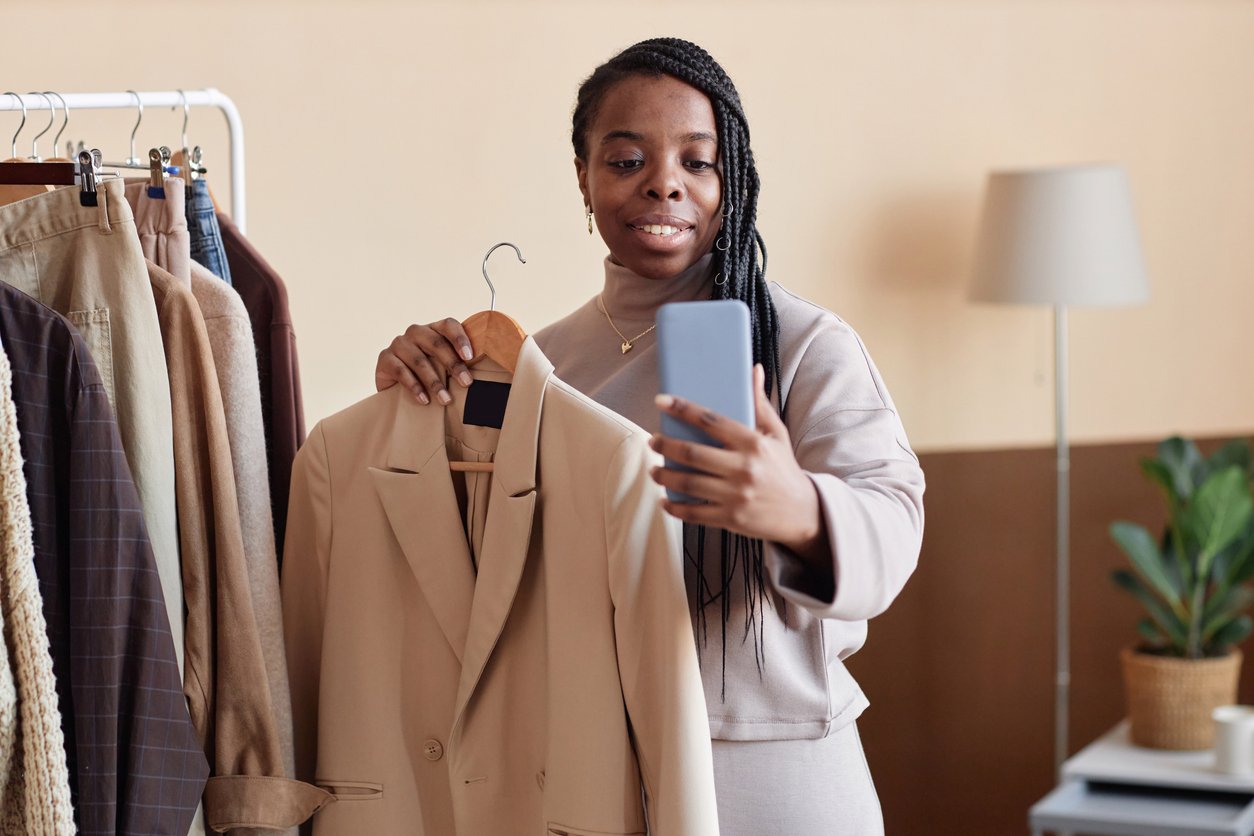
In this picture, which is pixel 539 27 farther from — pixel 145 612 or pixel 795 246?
pixel 145 612

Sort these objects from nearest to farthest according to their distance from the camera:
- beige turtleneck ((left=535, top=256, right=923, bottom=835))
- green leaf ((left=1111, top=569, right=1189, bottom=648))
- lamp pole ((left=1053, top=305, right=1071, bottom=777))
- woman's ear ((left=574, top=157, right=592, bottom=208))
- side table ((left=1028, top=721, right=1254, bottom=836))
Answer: beige turtleneck ((left=535, top=256, right=923, bottom=835))
woman's ear ((left=574, top=157, right=592, bottom=208))
side table ((left=1028, top=721, right=1254, bottom=836))
green leaf ((left=1111, top=569, right=1189, bottom=648))
lamp pole ((left=1053, top=305, right=1071, bottom=777))

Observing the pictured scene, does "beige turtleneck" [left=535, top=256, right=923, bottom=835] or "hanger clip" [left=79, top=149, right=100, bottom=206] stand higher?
"hanger clip" [left=79, top=149, right=100, bottom=206]

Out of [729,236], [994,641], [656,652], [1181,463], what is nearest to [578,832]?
[656,652]

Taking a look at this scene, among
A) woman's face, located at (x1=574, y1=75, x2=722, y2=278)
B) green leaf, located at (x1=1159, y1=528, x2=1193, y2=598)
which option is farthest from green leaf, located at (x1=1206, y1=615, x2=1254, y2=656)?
woman's face, located at (x1=574, y1=75, x2=722, y2=278)

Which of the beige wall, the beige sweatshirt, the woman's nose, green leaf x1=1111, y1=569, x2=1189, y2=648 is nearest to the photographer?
the beige sweatshirt

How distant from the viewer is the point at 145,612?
3.49ft

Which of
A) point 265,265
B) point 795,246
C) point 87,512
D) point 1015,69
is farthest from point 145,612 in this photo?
point 1015,69

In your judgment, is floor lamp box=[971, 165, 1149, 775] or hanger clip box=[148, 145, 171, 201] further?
floor lamp box=[971, 165, 1149, 775]

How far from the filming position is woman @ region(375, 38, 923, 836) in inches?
49.0

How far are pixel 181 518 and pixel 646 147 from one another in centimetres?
56

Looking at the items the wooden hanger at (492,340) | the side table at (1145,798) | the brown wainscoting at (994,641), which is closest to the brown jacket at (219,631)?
the wooden hanger at (492,340)

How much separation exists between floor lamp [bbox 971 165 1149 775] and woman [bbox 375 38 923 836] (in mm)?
1832

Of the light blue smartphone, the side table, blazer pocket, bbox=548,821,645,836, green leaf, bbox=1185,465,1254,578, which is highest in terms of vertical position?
the light blue smartphone

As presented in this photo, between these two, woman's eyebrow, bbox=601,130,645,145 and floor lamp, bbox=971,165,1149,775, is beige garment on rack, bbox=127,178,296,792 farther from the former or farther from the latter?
floor lamp, bbox=971,165,1149,775
